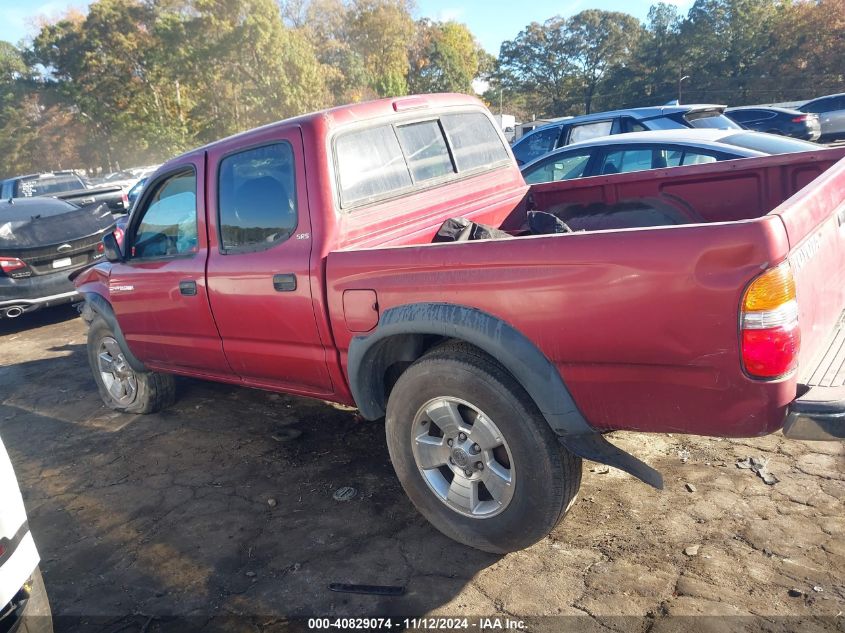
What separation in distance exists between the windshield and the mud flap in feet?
→ 42.7

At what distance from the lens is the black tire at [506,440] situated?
2.42m

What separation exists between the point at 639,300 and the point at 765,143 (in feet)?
16.8

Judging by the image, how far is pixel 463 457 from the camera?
2682 mm

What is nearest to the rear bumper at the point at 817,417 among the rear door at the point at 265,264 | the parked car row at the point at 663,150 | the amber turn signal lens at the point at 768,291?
the amber turn signal lens at the point at 768,291

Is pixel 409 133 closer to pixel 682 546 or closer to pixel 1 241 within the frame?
pixel 682 546

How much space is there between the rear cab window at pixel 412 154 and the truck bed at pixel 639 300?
2.04ft

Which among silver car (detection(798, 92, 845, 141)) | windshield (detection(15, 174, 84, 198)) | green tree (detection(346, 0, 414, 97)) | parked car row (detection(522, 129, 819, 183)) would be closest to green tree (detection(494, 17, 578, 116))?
green tree (detection(346, 0, 414, 97))

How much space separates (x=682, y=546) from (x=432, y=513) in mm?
1133

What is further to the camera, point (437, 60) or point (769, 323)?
point (437, 60)

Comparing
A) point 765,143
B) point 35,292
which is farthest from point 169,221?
point 765,143

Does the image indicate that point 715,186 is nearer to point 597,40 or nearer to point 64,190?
point 64,190

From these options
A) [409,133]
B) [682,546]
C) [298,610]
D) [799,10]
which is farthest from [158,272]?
[799,10]

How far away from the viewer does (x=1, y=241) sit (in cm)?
721

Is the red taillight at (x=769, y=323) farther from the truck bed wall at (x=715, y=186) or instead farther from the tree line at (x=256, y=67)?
the tree line at (x=256, y=67)
